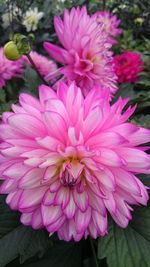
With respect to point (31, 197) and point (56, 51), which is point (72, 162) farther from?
point (56, 51)

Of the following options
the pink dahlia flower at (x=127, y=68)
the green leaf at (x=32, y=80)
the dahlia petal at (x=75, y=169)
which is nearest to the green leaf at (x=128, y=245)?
the dahlia petal at (x=75, y=169)

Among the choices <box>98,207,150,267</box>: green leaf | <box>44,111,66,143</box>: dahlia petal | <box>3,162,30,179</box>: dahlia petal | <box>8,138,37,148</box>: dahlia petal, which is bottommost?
<box>98,207,150,267</box>: green leaf

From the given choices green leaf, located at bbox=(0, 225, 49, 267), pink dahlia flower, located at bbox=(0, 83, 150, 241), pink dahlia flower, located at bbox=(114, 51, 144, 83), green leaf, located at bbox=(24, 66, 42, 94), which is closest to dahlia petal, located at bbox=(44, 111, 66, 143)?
pink dahlia flower, located at bbox=(0, 83, 150, 241)

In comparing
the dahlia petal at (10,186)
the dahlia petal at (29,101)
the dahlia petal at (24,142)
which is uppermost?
the dahlia petal at (29,101)

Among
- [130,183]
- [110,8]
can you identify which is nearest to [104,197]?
[130,183]

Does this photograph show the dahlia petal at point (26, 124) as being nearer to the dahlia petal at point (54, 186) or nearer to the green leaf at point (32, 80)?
the dahlia petal at point (54, 186)

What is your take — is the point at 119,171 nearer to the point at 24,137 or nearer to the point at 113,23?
the point at 24,137

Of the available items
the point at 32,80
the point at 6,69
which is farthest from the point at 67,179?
the point at 6,69

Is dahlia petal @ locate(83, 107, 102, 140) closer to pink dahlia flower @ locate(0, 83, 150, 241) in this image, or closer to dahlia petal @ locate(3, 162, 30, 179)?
pink dahlia flower @ locate(0, 83, 150, 241)
